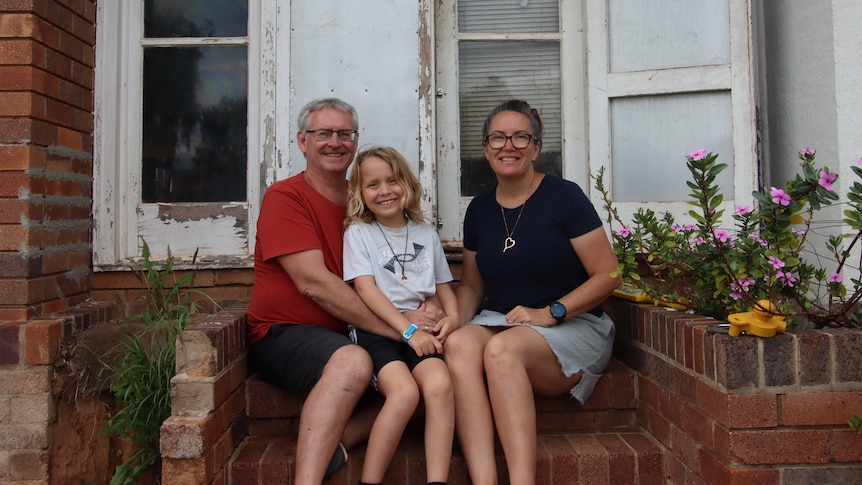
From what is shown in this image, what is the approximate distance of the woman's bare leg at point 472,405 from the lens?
2.01 meters

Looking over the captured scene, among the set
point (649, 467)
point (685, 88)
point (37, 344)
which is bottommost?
point (649, 467)

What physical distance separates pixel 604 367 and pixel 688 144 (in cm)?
129

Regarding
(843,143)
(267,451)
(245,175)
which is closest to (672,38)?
(843,143)

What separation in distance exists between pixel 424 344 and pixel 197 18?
83.9 inches

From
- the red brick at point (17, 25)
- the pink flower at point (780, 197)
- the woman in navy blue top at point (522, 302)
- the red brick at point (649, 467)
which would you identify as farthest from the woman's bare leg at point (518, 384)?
the red brick at point (17, 25)

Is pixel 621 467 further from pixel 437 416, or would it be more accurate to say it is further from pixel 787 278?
pixel 787 278

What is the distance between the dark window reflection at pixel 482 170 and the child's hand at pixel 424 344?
122 cm

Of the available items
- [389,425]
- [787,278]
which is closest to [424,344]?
[389,425]

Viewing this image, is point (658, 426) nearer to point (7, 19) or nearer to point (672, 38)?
point (672, 38)

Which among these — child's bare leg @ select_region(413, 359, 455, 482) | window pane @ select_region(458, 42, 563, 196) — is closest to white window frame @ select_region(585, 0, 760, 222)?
window pane @ select_region(458, 42, 563, 196)

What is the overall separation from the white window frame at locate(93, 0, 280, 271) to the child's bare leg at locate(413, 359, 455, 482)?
1.33 m

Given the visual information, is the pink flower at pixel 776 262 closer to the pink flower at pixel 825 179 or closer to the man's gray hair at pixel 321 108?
the pink flower at pixel 825 179

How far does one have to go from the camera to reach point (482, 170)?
329cm

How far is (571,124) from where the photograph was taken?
324cm
